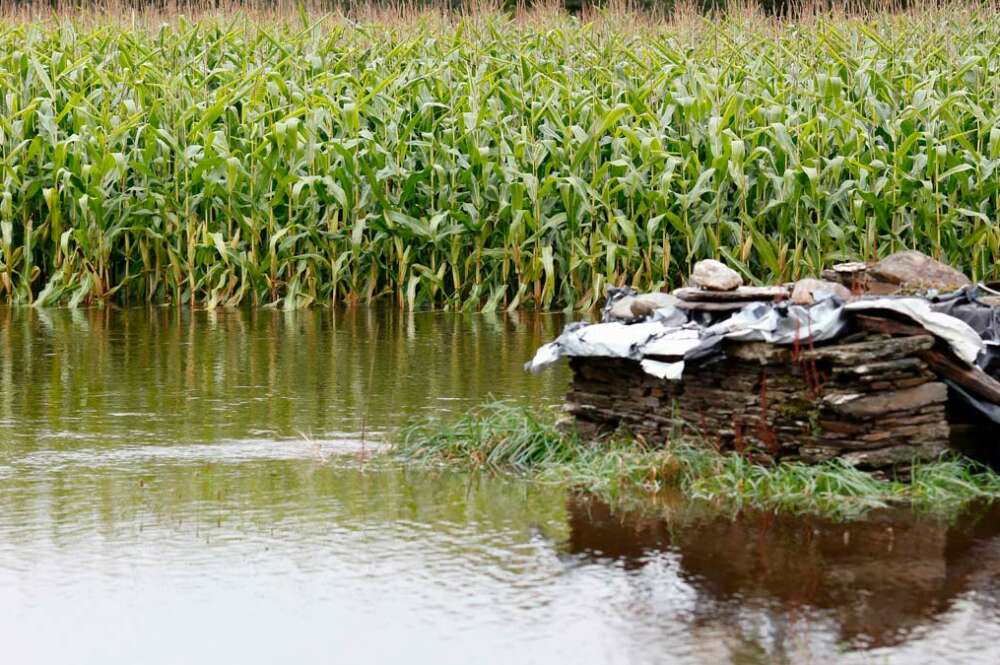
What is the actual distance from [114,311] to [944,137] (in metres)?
8.05

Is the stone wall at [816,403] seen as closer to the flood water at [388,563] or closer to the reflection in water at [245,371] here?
the flood water at [388,563]

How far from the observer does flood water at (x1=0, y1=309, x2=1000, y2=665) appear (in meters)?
5.16

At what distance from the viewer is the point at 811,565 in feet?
20.1

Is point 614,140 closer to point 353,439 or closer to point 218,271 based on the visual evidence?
point 218,271

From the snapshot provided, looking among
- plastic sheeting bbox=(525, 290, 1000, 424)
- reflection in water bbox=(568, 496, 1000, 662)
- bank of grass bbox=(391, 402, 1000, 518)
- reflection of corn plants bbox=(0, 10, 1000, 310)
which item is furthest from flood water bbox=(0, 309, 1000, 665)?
reflection of corn plants bbox=(0, 10, 1000, 310)

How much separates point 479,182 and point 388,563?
1026 centimetres

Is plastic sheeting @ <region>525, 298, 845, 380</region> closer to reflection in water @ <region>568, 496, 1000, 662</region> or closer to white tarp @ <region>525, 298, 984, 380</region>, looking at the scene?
white tarp @ <region>525, 298, 984, 380</region>

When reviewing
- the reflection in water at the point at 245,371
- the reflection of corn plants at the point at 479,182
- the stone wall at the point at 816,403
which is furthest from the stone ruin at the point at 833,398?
the reflection of corn plants at the point at 479,182

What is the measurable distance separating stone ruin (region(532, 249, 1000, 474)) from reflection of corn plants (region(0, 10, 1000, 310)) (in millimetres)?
7346

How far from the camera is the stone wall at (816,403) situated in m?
7.29

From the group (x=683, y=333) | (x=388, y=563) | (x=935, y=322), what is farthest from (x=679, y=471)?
(x=388, y=563)

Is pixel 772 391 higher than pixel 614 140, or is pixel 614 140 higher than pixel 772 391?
pixel 614 140

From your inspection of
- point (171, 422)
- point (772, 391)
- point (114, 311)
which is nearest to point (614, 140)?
point (114, 311)

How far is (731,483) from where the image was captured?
24.2 feet
